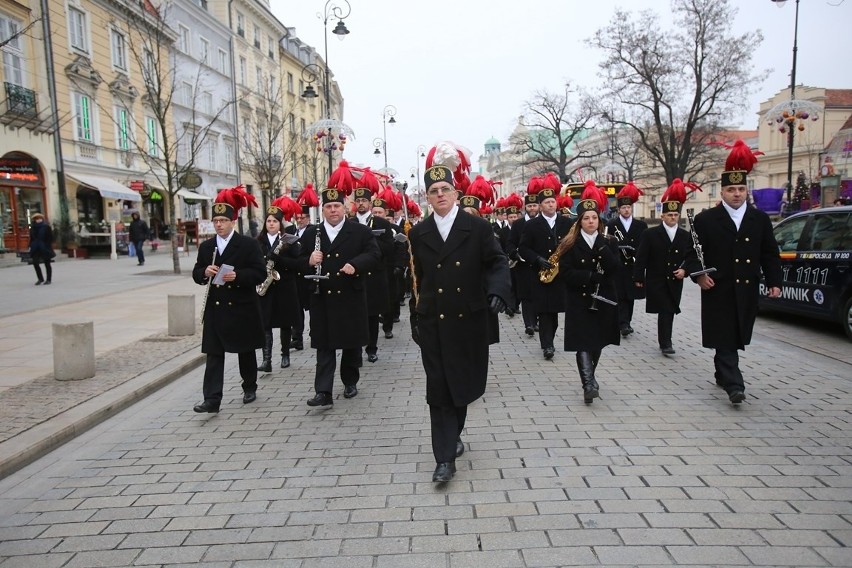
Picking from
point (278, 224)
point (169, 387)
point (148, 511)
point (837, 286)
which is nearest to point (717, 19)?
point (837, 286)

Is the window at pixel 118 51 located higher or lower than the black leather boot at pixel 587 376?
higher

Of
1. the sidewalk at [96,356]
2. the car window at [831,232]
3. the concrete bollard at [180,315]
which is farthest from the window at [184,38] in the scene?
the car window at [831,232]

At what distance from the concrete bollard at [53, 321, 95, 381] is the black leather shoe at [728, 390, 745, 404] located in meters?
6.93

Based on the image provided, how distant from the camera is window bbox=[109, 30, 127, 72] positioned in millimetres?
28998

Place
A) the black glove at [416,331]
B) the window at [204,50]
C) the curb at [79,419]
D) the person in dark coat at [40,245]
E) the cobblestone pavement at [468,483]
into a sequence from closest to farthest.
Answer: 1. the cobblestone pavement at [468,483]
2. the black glove at [416,331]
3. the curb at [79,419]
4. the person in dark coat at [40,245]
5. the window at [204,50]

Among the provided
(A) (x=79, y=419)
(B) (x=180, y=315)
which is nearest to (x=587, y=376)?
(A) (x=79, y=419)

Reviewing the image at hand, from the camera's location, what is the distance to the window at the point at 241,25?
44094 mm

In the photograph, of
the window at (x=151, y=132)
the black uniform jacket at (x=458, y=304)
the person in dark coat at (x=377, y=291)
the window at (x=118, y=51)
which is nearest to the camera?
the black uniform jacket at (x=458, y=304)

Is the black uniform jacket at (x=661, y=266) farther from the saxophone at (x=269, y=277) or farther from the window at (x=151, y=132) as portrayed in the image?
the window at (x=151, y=132)

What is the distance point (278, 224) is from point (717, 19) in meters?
30.2

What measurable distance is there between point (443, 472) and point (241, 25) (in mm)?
47348

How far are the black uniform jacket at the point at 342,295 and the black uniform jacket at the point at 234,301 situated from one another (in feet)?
1.92

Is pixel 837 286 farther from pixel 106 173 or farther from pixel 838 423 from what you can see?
pixel 106 173

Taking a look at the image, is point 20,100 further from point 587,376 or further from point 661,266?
point 587,376
